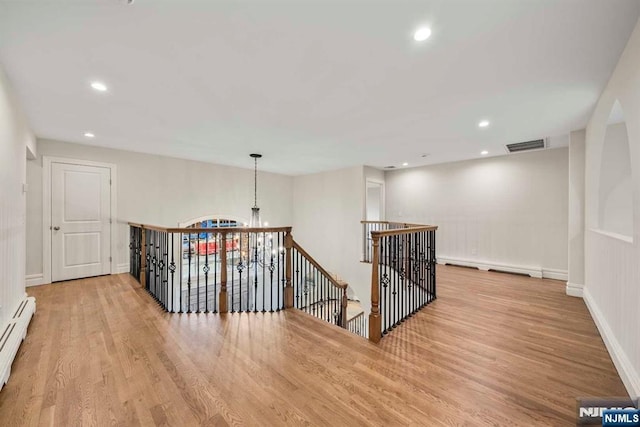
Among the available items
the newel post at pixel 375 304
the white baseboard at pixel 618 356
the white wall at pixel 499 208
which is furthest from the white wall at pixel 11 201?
the white wall at pixel 499 208

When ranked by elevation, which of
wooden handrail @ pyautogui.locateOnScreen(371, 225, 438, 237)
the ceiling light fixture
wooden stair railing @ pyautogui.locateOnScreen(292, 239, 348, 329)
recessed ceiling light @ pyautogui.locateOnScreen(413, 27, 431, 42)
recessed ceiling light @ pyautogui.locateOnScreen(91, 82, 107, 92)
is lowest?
wooden stair railing @ pyautogui.locateOnScreen(292, 239, 348, 329)

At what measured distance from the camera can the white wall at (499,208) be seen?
503 cm

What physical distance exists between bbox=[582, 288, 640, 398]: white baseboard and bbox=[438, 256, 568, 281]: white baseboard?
2.24 m

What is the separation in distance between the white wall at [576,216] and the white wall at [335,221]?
3.65 meters

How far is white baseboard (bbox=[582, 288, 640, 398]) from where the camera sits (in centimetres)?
175

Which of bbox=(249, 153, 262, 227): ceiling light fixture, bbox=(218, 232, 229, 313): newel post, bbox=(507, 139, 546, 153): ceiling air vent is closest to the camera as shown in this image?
bbox=(218, 232, 229, 313): newel post

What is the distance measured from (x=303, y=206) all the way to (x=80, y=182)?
5.30 metres

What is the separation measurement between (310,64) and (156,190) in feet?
16.3

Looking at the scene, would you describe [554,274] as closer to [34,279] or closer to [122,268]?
[122,268]

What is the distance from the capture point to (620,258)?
2211 mm

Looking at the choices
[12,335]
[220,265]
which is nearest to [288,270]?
[220,265]

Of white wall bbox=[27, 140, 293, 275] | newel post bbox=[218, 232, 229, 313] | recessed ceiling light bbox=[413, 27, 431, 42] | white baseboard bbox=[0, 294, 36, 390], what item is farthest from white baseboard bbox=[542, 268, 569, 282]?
white baseboard bbox=[0, 294, 36, 390]

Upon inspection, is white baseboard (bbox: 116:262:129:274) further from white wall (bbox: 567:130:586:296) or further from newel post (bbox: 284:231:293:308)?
white wall (bbox: 567:130:586:296)

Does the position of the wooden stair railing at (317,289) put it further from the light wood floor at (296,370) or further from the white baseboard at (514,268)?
the white baseboard at (514,268)
